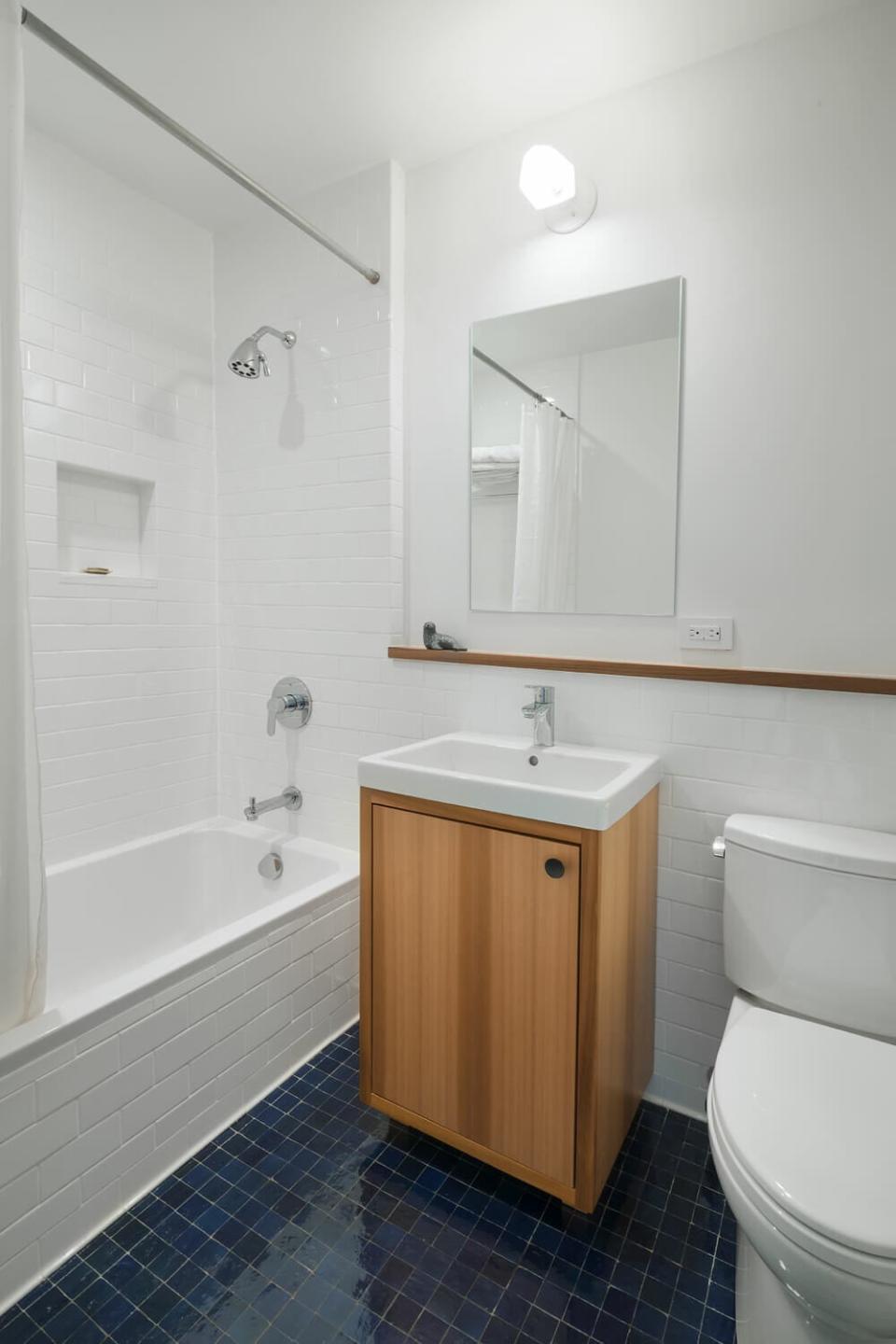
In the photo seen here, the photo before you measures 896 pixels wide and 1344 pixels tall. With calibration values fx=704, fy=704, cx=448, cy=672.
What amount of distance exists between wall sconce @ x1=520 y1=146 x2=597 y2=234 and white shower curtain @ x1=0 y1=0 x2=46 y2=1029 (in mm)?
1119

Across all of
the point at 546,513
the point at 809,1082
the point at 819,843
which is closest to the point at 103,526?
the point at 546,513

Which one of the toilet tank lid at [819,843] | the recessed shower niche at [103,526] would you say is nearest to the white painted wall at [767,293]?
the toilet tank lid at [819,843]

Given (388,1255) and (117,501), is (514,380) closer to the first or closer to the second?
(117,501)

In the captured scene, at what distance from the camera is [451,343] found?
83.7 inches

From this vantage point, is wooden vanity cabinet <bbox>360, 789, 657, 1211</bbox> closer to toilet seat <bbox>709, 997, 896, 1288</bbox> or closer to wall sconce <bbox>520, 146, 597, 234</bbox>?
toilet seat <bbox>709, 997, 896, 1288</bbox>

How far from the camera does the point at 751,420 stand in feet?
5.51

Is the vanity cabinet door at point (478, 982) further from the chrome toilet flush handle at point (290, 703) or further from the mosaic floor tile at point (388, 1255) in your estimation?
the chrome toilet flush handle at point (290, 703)

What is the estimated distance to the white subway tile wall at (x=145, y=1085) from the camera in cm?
130

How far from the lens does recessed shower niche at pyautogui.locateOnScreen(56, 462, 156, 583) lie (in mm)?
2219

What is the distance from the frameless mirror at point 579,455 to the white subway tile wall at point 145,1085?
1151mm

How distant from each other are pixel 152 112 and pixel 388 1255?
244cm

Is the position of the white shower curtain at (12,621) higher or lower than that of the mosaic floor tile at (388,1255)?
higher

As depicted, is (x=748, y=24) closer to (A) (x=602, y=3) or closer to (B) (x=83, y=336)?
(A) (x=602, y=3)

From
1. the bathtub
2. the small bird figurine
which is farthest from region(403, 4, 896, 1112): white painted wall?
the bathtub
